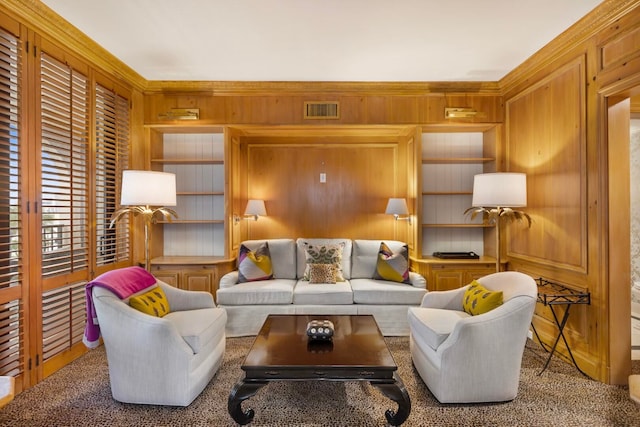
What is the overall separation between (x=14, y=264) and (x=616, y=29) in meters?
4.61

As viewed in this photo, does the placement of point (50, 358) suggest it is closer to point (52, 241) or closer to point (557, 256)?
point (52, 241)

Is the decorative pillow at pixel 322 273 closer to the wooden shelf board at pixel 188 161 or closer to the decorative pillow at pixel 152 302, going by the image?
the decorative pillow at pixel 152 302

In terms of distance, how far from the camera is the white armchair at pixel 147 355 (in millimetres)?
2158

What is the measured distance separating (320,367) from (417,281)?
2.00 m

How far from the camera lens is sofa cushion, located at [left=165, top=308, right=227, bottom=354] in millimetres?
2303

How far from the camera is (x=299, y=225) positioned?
4590 millimetres

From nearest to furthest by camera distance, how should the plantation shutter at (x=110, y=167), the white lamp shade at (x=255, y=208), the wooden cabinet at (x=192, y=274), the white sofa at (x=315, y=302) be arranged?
the plantation shutter at (x=110, y=167), the white sofa at (x=315, y=302), the wooden cabinet at (x=192, y=274), the white lamp shade at (x=255, y=208)

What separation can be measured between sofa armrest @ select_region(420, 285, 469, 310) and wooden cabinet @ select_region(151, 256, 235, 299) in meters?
2.24

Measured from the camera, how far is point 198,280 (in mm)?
3873

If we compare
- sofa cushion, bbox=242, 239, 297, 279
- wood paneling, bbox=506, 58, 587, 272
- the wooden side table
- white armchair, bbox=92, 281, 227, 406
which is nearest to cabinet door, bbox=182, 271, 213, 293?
sofa cushion, bbox=242, 239, 297, 279

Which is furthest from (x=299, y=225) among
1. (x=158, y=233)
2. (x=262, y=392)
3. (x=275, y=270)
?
(x=262, y=392)

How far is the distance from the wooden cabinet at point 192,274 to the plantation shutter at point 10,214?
1466mm

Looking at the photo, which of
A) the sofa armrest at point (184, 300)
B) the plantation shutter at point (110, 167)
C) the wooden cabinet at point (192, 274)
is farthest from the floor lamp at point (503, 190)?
the plantation shutter at point (110, 167)

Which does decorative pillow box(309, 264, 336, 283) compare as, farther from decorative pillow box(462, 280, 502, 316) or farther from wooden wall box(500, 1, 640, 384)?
wooden wall box(500, 1, 640, 384)
